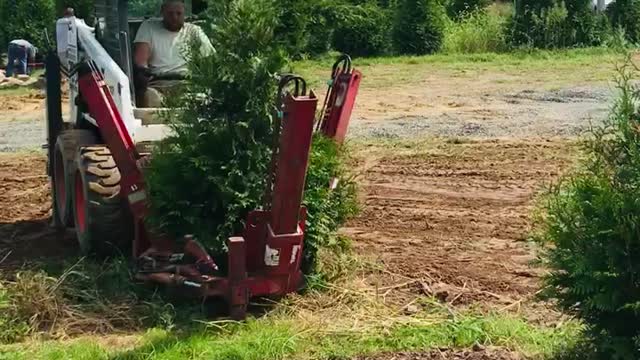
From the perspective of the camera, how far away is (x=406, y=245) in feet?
27.1

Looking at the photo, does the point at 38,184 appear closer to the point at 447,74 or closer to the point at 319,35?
the point at 447,74

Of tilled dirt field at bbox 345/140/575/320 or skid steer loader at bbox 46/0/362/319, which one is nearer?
skid steer loader at bbox 46/0/362/319

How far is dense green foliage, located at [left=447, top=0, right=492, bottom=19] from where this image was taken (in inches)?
1286

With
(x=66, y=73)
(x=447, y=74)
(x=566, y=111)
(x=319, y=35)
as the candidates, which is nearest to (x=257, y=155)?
(x=66, y=73)

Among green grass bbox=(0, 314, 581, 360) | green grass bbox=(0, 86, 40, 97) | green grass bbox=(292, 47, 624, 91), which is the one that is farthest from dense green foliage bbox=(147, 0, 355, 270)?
green grass bbox=(0, 86, 40, 97)

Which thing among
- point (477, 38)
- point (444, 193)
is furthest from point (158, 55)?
point (477, 38)

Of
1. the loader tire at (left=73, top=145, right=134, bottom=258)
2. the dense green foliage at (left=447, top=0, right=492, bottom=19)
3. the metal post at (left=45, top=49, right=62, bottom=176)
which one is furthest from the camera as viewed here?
the dense green foliage at (left=447, top=0, right=492, bottom=19)

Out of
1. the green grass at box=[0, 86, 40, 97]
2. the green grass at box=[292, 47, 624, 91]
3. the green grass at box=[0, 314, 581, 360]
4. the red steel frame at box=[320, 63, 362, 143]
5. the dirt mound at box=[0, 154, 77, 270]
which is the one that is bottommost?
the green grass at box=[0, 86, 40, 97]

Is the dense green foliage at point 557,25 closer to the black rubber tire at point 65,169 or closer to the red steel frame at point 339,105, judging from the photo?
the black rubber tire at point 65,169

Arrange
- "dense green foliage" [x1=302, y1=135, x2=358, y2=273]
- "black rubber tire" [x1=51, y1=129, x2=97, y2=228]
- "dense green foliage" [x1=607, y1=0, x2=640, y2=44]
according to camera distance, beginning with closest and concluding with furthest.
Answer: "dense green foliage" [x1=302, y1=135, x2=358, y2=273] → "black rubber tire" [x1=51, y1=129, x2=97, y2=228] → "dense green foliage" [x1=607, y1=0, x2=640, y2=44]

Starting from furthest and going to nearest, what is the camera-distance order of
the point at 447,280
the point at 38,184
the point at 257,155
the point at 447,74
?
1. the point at 447,74
2. the point at 38,184
3. the point at 447,280
4. the point at 257,155

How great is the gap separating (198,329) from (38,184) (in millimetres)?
5423

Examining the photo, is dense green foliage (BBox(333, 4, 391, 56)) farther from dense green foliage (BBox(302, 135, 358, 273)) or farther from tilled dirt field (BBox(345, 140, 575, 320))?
dense green foliage (BBox(302, 135, 358, 273))

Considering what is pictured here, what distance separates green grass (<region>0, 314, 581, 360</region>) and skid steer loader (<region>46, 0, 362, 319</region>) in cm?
32
